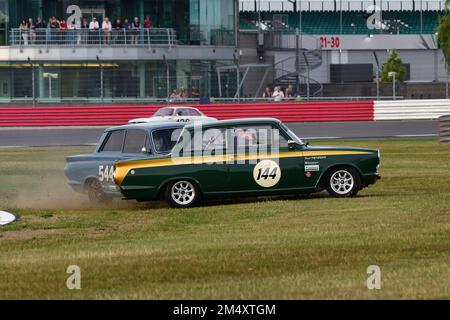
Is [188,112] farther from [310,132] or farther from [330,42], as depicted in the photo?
[330,42]

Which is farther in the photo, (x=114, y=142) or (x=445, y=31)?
(x=445, y=31)

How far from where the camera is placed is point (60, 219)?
15.5 meters

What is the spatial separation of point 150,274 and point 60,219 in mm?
5541

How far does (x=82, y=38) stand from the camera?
5350 cm

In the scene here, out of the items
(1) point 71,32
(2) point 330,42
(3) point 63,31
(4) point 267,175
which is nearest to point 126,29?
(1) point 71,32

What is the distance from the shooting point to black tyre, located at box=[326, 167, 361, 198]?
671 inches

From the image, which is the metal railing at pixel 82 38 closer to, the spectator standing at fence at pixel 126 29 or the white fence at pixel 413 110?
the spectator standing at fence at pixel 126 29

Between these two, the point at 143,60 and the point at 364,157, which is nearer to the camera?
the point at 364,157

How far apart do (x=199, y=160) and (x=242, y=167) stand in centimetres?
65

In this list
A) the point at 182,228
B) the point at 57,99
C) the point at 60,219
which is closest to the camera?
the point at 182,228

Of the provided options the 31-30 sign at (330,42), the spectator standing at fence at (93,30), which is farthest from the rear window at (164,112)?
the 31-30 sign at (330,42)

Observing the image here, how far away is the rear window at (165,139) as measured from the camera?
57.2 ft
